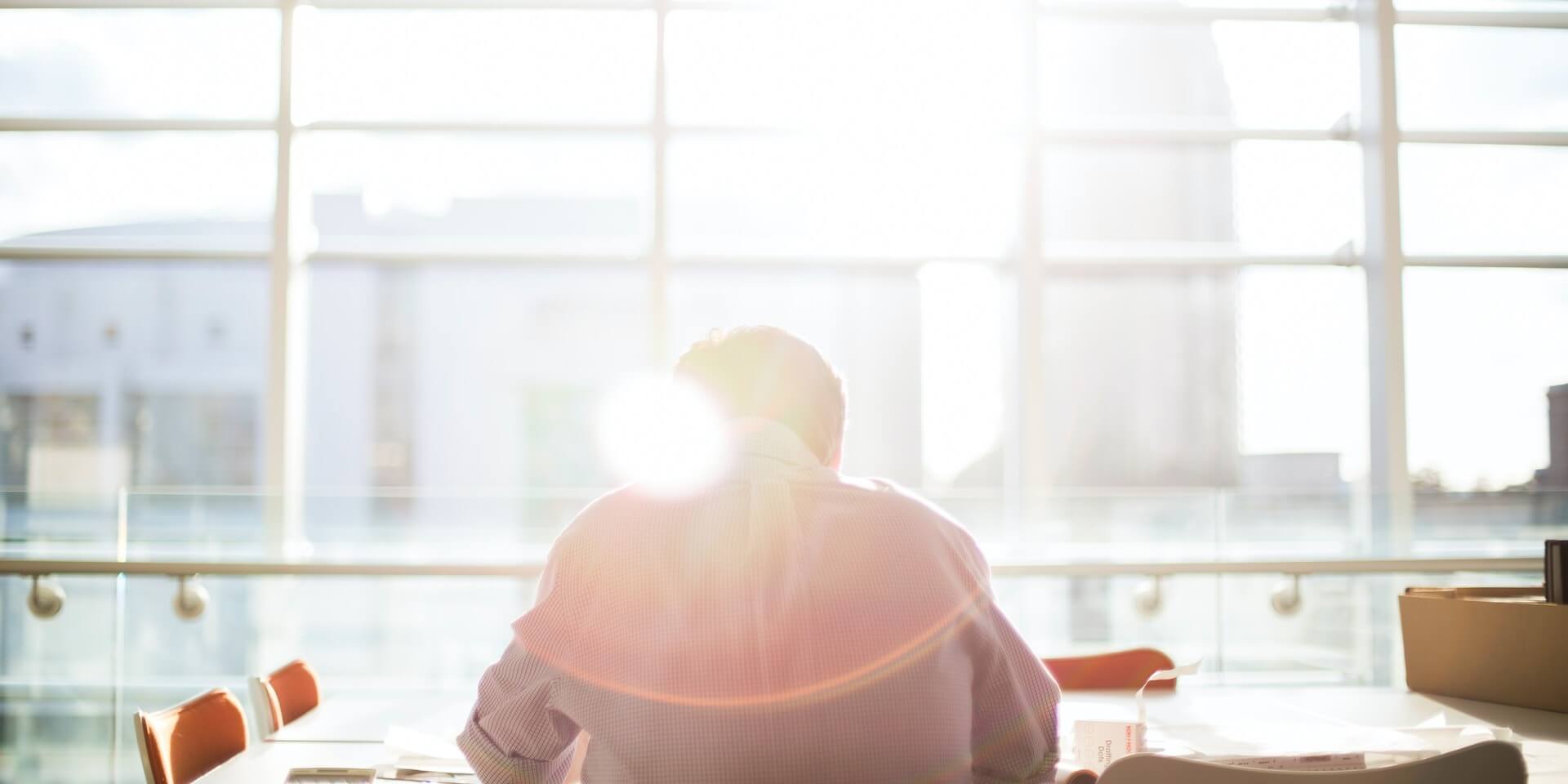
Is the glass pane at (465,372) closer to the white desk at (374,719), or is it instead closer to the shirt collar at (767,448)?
the white desk at (374,719)

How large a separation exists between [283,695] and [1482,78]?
505 centimetres

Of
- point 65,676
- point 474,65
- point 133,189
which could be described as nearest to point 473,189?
point 474,65

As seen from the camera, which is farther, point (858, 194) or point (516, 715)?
point (858, 194)

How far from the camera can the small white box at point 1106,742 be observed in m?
1.63

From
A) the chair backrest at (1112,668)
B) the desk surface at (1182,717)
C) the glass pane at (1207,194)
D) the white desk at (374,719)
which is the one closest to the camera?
the desk surface at (1182,717)

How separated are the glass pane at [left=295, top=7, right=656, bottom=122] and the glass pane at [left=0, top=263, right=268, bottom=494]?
2.79ft

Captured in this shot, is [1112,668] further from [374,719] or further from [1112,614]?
[374,719]

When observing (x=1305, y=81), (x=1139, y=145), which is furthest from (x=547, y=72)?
(x=1305, y=81)

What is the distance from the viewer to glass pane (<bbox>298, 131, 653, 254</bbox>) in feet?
15.6

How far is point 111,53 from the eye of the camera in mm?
4770

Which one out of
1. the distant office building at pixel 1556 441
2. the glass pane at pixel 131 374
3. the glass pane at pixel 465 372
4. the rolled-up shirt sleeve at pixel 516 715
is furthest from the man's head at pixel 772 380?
the distant office building at pixel 1556 441

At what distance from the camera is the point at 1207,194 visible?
4.93m

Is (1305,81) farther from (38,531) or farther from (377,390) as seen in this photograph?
(38,531)

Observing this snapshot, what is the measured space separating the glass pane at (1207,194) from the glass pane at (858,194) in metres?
0.27
